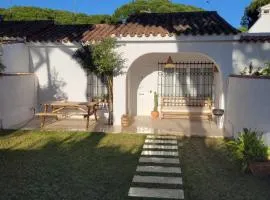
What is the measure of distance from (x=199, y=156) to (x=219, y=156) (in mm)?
544

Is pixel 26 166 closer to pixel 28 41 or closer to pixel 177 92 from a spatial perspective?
pixel 28 41

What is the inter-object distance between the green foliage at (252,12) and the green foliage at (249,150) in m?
30.4

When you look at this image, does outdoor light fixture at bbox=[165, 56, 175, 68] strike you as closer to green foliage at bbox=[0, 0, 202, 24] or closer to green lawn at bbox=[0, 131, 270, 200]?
green lawn at bbox=[0, 131, 270, 200]

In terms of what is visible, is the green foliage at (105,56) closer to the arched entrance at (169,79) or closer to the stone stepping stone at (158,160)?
the arched entrance at (169,79)

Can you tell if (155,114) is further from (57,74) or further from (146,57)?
(57,74)

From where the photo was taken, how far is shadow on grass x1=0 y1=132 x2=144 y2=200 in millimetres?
6102

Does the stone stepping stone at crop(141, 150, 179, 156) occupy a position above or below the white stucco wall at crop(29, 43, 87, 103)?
below

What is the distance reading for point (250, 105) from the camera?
359 inches

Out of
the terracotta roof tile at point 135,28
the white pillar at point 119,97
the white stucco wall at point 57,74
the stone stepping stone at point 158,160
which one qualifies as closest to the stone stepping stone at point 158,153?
the stone stepping stone at point 158,160

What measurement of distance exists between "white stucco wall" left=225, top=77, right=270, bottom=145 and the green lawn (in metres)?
1.00

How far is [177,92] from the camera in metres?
15.3

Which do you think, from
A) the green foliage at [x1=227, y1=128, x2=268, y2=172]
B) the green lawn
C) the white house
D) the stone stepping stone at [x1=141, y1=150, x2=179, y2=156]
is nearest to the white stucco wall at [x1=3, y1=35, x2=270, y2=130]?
the white house

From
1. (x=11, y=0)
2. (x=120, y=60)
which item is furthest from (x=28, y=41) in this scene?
(x=11, y=0)

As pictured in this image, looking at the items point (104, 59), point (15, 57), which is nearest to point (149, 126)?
point (104, 59)
